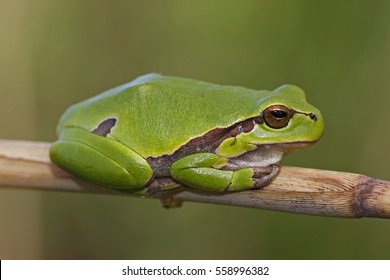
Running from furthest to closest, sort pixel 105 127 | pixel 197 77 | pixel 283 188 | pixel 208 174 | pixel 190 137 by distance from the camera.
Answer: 1. pixel 197 77
2. pixel 105 127
3. pixel 190 137
4. pixel 208 174
5. pixel 283 188

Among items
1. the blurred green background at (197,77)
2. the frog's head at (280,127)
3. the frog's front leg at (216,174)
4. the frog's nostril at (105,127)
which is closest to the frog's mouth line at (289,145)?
the frog's head at (280,127)

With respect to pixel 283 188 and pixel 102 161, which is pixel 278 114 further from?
pixel 102 161

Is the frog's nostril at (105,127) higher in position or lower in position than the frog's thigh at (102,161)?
higher

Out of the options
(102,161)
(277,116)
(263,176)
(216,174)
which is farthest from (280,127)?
(102,161)

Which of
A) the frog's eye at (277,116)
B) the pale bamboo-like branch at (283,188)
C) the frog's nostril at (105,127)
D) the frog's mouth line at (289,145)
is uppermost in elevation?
the frog's eye at (277,116)

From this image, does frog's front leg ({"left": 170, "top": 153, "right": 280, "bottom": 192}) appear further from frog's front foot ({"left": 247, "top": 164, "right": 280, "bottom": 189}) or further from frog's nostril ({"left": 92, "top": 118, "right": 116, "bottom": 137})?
frog's nostril ({"left": 92, "top": 118, "right": 116, "bottom": 137})

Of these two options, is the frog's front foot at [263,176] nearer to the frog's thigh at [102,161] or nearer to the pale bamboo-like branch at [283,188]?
the pale bamboo-like branch at [283,188]
